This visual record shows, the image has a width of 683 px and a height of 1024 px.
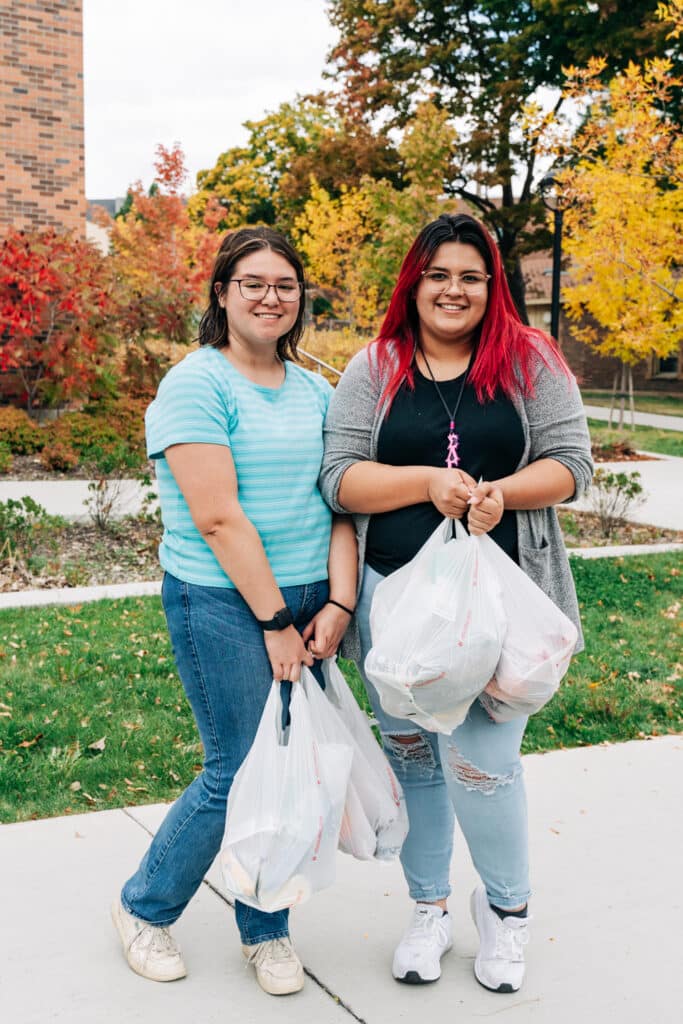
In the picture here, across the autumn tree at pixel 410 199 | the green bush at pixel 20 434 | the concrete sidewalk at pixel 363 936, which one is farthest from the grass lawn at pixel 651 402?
the concrete sidewalk at pixel 363 936

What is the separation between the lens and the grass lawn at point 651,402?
25634 millimetres

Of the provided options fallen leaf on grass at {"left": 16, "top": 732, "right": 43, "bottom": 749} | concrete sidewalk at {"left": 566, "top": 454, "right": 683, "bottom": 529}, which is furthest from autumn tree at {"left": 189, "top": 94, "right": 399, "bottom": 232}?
fallen leaf on grass at {"left": 16, "top": 732, "right": 43, "bottom": 749}

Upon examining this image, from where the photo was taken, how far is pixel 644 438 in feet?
59.2

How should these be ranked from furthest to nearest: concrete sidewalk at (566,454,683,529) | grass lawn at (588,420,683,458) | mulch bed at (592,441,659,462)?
grass lawn at (588,420,683,458)
mulch bed at (592,441,659,462)
concrete sidewalk at (566,454,683,529)

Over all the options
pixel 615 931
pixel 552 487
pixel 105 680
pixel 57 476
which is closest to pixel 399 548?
pixel 552 487

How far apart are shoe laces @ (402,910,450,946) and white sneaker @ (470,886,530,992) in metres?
0.12

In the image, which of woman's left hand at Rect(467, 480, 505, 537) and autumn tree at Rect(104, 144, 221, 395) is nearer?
woman's left hand at Rect(467, 480, 505, 537)

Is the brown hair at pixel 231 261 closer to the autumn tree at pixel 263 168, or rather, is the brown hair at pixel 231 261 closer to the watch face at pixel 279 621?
the watch face at pixel 279 621

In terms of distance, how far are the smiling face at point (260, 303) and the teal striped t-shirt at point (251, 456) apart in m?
0.10

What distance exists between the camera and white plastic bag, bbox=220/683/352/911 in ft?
7.79

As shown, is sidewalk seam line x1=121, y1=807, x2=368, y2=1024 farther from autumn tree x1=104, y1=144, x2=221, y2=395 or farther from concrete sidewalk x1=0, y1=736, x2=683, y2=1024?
autumn tree x1=104, y1=144, x2=221, y2=395

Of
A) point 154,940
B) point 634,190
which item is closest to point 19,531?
point 154,940

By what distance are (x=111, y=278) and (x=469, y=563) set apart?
1253cm

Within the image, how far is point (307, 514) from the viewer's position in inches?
101
